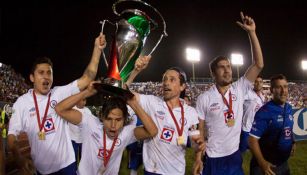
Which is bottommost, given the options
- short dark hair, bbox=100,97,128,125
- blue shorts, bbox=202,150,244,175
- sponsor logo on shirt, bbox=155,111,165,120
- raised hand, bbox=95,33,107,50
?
blue shorts, bbox=202,150,244,175

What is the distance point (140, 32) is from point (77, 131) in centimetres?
322

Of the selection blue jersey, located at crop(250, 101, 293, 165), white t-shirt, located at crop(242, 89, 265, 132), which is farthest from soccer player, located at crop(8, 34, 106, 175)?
white t-shirt, located at crop(242, 89, 265, 132)

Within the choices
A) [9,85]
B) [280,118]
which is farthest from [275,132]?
[9,85]

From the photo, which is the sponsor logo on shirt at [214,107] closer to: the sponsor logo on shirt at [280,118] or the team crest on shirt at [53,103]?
the sponsor logo on shirt at [280,118]

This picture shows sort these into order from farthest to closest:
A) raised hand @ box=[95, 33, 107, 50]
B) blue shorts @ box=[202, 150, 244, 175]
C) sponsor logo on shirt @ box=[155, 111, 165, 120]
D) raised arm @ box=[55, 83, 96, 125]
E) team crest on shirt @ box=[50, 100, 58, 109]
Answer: blue shorts @ box=[202, 150, 244, 175]
team crest on shirt @ box=[50, 100, 58, 109]
sponsor logo on shirt @ box=[155, 111, 165, 120]
raised hand @ box=[95, 33, 107, 50]
raised arm @ box=[55, 83, 96, 125]

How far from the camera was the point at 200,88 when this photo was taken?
21.9 m

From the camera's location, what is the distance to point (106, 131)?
3730 mm

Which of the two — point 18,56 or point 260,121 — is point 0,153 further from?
point 18,56

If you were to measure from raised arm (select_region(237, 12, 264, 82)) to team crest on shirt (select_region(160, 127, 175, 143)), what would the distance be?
1.63 metres

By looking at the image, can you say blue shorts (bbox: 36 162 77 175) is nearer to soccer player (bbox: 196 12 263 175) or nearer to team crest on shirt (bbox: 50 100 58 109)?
team crest on shirt (bbox: 50 100 58 109)

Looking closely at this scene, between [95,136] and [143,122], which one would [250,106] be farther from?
[95,136]

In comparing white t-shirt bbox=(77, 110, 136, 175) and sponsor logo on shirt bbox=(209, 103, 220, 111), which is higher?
sponsor logo on shirt bbox=(209, 103, 220, 111)

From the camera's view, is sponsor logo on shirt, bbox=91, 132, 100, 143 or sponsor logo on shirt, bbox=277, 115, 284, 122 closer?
sponsor logo on shirt, bbox=91, 132, 100, 143

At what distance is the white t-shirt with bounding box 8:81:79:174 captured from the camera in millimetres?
4191
